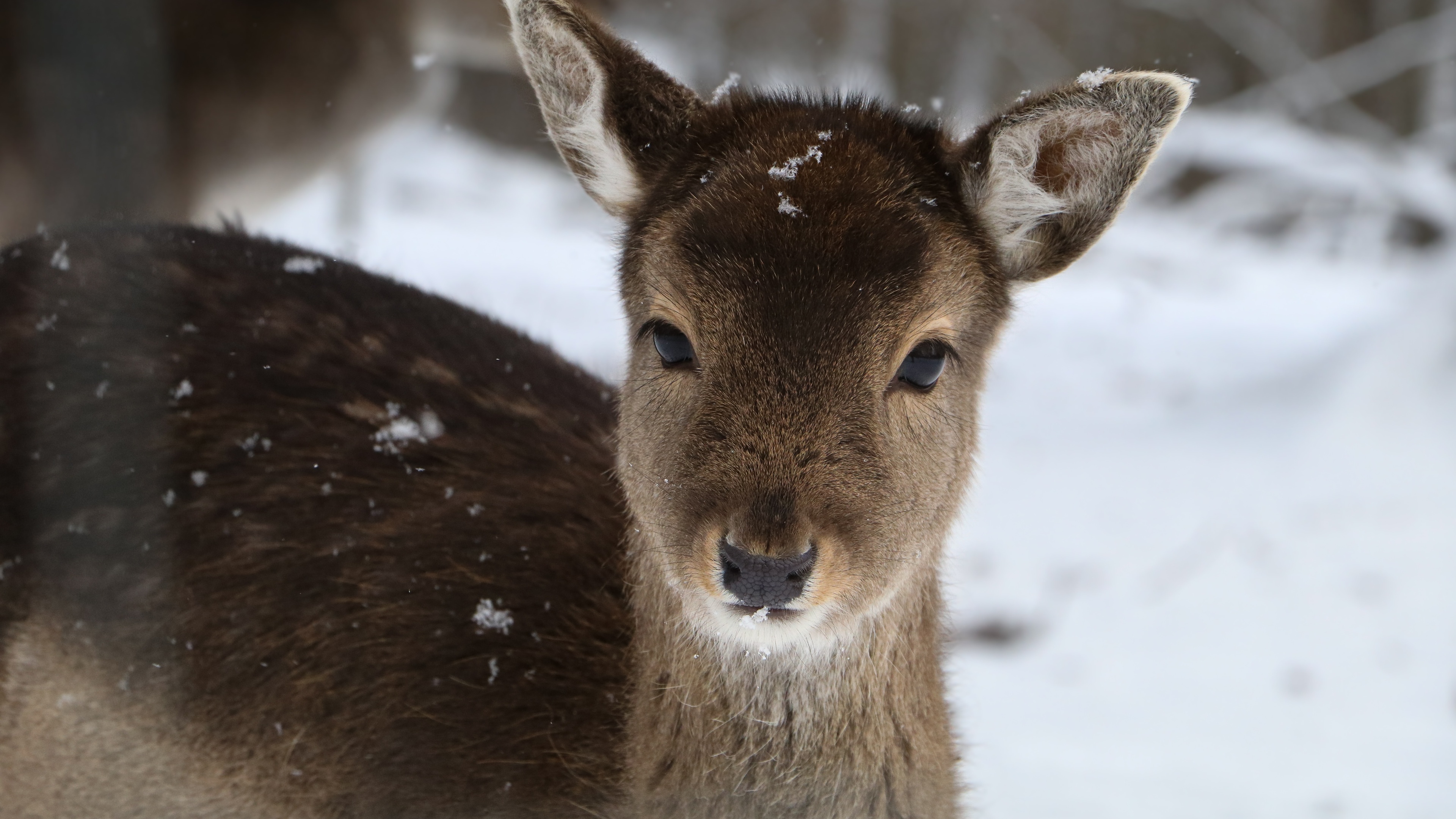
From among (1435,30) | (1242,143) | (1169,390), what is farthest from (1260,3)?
(1169,390)

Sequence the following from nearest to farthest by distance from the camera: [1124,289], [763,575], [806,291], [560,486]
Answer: [763,575] < [806,291] < [560,486] < [1124,289]

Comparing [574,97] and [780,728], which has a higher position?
[574,97]

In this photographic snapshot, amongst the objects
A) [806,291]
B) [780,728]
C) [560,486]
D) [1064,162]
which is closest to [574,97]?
[806,291]

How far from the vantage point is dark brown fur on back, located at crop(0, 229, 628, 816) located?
9.82 ft

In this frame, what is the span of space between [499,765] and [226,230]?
5.56ft

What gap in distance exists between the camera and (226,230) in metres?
3.71

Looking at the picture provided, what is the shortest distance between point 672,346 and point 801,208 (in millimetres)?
385

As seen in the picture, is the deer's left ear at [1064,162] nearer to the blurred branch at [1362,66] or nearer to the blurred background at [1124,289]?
the blurred background at [1124,289]

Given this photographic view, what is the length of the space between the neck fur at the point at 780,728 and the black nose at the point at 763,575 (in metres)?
0.38

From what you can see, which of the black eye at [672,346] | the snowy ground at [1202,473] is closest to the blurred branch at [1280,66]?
the snowy ground at [1202,473]

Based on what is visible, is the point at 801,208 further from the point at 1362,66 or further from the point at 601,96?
the point at 1362,66

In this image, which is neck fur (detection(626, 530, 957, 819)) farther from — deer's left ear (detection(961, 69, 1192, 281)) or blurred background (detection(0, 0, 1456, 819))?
deer's left ear (detection(961, 69, 1192, 281))

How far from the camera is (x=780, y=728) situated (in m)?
2.81

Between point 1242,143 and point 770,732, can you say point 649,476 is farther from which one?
→ point 1242,143
